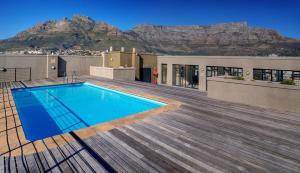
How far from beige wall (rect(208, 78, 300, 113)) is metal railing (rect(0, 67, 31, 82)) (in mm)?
15118

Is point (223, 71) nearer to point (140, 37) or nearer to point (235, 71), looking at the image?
point (235, 71)

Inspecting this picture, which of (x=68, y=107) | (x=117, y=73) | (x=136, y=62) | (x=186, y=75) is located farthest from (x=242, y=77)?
(x=136, y=62)

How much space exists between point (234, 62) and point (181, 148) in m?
13.9

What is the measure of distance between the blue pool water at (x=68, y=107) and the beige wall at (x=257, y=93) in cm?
295

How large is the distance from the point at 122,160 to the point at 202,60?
620 inches

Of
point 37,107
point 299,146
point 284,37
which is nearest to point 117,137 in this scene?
point 299,146

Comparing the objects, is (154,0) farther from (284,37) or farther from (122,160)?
(122,160)

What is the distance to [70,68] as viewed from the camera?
66.2 ft


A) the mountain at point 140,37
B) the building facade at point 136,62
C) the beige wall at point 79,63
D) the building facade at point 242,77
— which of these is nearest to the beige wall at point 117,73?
the beige wall at point 79,63

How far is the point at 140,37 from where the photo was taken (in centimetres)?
9038

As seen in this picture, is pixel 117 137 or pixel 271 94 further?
pixel 271 94

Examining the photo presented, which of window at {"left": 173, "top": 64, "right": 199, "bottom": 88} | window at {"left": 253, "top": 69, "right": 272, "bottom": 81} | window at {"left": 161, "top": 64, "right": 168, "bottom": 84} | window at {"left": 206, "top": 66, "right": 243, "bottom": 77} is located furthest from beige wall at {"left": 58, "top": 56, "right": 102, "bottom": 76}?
window at {"left": 253, "top": 69, "right": 272, "bottom": 81}

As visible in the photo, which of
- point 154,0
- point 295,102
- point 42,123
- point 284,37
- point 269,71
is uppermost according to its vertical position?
point 154,0

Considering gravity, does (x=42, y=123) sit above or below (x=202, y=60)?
below
